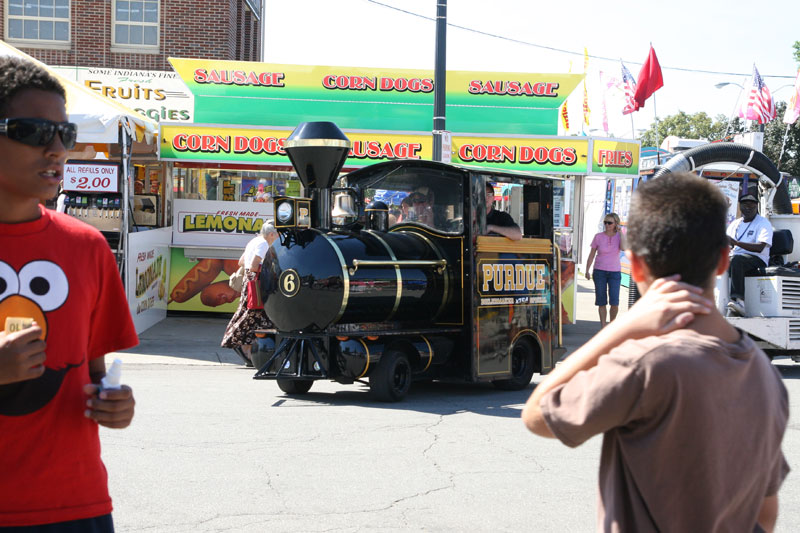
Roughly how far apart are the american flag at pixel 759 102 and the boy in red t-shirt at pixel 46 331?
1229 inches

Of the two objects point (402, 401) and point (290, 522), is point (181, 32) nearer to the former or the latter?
point (402, 401)

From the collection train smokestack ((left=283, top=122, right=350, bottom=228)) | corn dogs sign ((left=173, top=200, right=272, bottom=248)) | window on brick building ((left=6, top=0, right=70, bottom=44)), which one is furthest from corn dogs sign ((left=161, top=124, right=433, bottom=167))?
window on brick building ((left=6, top=0, right=70, bottom=44))

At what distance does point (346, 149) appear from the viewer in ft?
29.0

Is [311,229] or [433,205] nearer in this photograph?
[311,229]

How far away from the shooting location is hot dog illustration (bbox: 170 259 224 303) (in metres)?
14.8

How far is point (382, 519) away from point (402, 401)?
3753 mm

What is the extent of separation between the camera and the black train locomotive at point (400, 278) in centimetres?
839

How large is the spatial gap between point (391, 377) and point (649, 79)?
1194 centimetres

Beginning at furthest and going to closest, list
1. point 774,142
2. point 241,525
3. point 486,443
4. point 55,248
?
point 774,142 → point 486,443 → point 241,525 → point 55,248

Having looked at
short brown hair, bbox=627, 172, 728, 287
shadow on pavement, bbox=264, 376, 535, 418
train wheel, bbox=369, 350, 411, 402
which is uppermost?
short brown hair, bbox=627, 172, 728, 287

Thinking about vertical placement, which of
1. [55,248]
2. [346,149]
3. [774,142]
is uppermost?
[774,142]

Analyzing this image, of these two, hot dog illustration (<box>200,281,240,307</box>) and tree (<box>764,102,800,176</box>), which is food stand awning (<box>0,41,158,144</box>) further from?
tree (<box>764,102,800,176</box>)

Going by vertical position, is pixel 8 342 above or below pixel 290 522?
above

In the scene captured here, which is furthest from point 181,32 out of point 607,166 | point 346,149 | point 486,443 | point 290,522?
point 290,522
